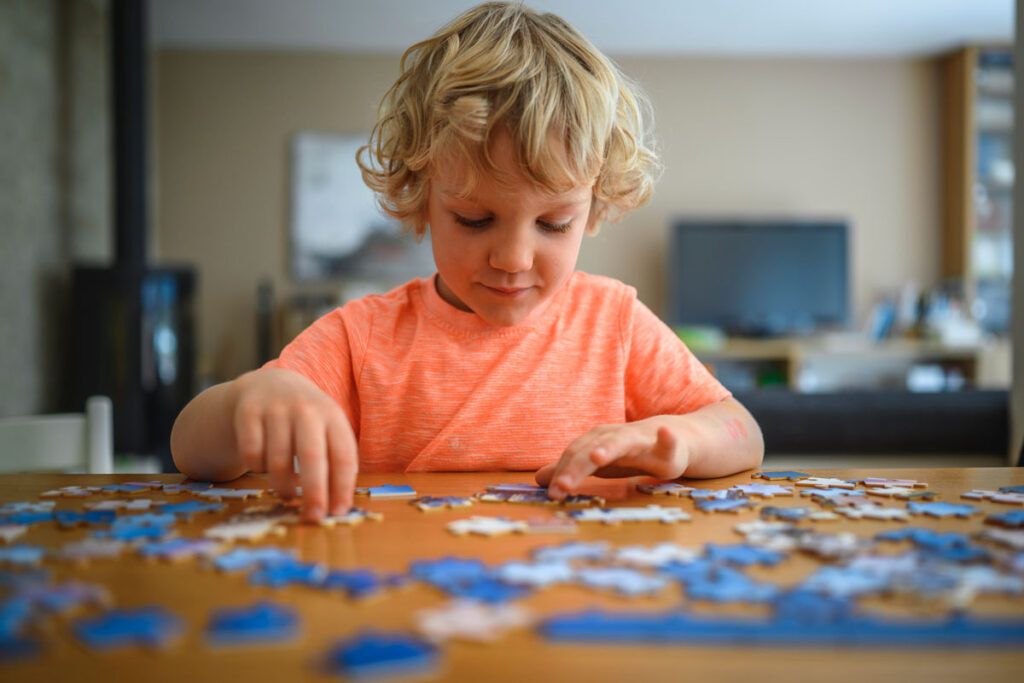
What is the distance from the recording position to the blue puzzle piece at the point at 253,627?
1.44 ft

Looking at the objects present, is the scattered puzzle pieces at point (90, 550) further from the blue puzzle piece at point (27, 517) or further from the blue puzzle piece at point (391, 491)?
the blue puzzle piece at point (391, 491)

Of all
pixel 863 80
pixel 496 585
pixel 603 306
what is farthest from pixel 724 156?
pixel 496 585

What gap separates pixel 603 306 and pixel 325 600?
0.96 meters

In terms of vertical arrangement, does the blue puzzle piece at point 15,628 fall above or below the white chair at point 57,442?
above

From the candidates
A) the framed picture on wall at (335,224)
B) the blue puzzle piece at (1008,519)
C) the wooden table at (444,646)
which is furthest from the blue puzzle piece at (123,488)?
the framed picture on wall at (335,224)

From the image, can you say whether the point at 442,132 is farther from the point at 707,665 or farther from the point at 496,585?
the point at 707,665

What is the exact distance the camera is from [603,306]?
1.40 metres

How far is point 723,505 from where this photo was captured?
0.77m

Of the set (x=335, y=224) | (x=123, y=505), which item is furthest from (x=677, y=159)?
(x=123, y=505)

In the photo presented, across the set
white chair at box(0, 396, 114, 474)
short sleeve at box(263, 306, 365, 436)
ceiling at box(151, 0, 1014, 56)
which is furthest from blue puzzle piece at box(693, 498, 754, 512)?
ceiling at box(151, 0, 1014, 56)

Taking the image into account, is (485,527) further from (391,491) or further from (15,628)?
(15,628)

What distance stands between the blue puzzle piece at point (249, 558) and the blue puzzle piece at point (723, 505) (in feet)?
1.17

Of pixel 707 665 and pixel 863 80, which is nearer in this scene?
pixel 707 665

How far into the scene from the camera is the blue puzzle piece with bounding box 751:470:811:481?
3.09 ft
